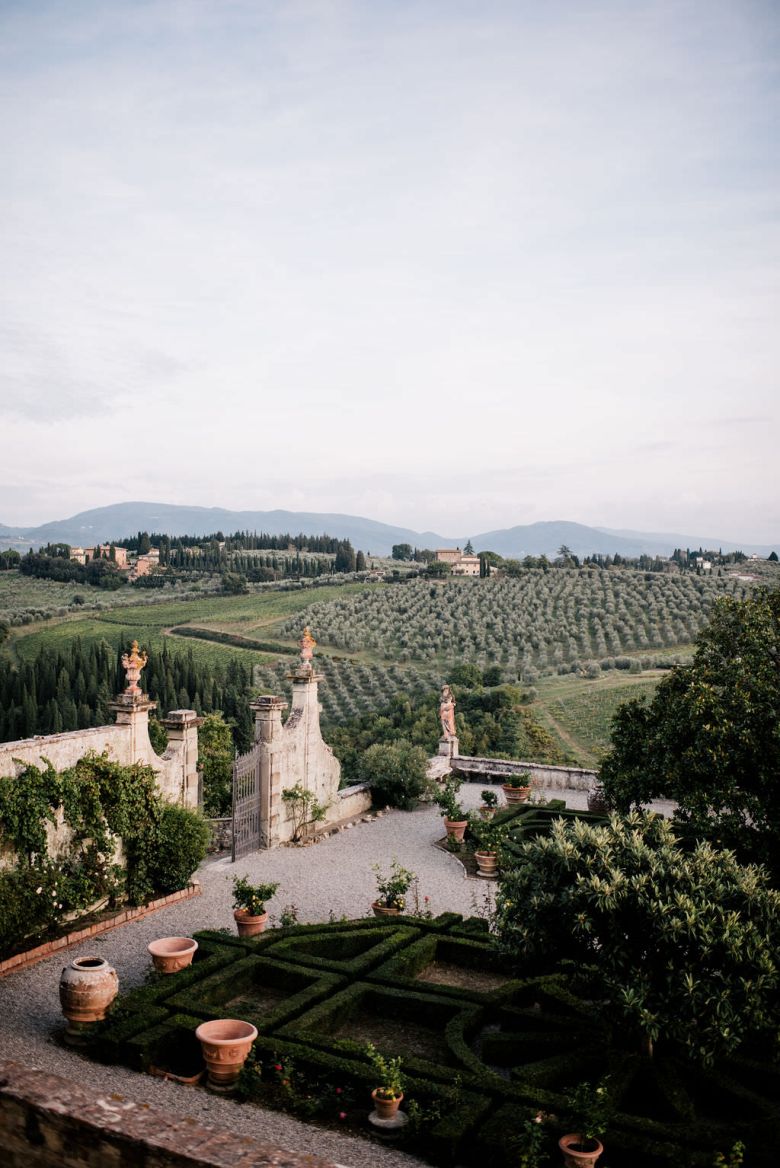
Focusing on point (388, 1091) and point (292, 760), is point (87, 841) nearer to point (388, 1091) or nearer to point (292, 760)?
point (292, 760)

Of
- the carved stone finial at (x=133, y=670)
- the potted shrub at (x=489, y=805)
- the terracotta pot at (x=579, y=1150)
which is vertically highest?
the carved stone finial at (x=133, y=670)

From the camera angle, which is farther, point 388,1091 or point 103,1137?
point 388,1091

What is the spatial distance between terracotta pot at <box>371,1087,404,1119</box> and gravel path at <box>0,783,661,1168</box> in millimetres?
298

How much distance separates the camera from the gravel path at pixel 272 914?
8.16 metres

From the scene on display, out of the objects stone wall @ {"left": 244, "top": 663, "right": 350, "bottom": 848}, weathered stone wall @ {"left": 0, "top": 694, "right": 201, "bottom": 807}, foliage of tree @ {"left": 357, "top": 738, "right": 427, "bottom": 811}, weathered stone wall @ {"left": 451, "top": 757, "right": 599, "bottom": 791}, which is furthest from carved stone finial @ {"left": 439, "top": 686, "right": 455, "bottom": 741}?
weathered stone wall @ {"left": 0, "top": 694, "right": 201, "bottom": 807}

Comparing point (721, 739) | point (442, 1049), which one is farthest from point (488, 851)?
point (442, 1049)

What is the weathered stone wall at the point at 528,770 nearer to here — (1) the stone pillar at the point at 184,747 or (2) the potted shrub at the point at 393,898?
(1) the stone pillar at the point at 184,747

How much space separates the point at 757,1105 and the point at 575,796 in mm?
16156

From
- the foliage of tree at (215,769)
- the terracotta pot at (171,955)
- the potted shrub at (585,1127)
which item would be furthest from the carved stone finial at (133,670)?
the potted shrub at (585,1127)

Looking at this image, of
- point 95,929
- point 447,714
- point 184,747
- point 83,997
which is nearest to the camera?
point 83,997

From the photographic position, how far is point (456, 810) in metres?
18.9

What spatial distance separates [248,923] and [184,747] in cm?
411

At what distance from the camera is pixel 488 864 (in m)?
17.0

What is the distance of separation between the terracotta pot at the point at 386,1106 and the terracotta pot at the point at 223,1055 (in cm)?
152
